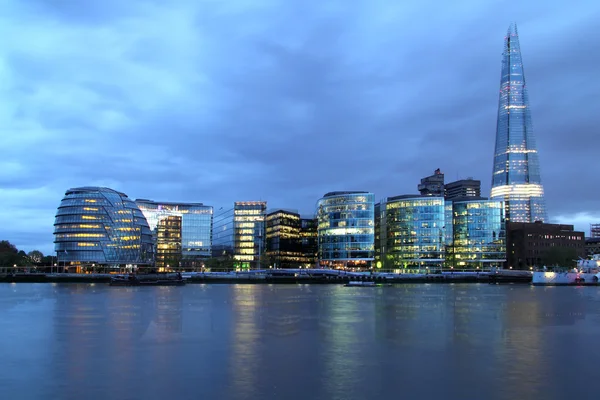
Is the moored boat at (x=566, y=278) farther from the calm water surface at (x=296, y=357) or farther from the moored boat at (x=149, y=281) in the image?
the calm water surface at (x=296, y=357)

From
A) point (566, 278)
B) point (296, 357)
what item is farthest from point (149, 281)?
point (296, 357)

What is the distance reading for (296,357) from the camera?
35.5 meters

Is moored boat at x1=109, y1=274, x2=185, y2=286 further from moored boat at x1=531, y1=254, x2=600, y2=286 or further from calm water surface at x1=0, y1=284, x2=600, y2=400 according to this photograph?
moored boat at x1=531, y1=254, x2=600, y2=286

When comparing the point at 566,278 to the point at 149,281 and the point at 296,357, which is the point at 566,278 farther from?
the point at 296,357

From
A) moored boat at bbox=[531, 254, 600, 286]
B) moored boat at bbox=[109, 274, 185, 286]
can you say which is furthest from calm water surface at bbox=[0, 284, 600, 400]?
moored boat at bbox=[531, 254, 600, 286]

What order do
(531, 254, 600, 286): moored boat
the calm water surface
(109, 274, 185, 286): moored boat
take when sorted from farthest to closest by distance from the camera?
(531, 254, 600, 286): moored boat, (109, 274, 185, 286): moored boat, the calm water surface

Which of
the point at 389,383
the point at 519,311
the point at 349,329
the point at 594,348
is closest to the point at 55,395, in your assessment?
the point at 389,383

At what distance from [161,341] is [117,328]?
9.34 metres

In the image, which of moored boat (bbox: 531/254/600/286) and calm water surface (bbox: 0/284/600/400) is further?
moored boat (bbox: 531/254/600/286)

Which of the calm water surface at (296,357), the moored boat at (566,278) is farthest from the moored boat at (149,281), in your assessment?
the moored boat at (566,278)

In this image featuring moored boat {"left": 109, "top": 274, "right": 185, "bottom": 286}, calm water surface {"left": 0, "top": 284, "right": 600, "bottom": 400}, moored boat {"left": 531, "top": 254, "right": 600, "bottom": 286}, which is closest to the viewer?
calm water surface {"left": 0, "top": 284, "right": 600, "bottom": 400}

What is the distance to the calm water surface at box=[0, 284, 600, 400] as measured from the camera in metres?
27.2

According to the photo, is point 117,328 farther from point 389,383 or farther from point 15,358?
point 389,383

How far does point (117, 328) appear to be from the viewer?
49.7m
